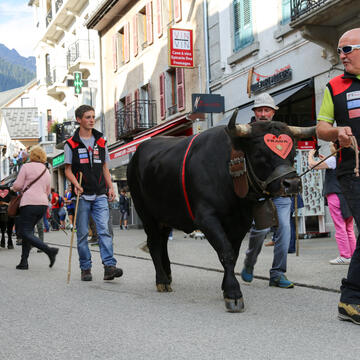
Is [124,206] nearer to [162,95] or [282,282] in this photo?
[162,95]

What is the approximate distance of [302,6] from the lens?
14.4m

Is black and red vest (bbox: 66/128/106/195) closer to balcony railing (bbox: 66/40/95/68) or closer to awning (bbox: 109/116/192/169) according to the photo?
awning (bbox: 109/116/192/169)

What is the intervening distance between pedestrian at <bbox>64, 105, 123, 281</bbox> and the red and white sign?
13.0 metres

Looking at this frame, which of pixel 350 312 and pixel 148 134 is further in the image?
pixel 148 134

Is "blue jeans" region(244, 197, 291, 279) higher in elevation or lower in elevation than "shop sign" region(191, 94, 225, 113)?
lower

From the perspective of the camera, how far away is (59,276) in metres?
8.08

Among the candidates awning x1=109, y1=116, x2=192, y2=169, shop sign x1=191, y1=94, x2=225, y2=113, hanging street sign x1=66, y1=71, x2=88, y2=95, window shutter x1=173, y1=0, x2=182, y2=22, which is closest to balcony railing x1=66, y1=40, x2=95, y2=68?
hanging street sign x1=66, y1=71, x2=88, y2=95

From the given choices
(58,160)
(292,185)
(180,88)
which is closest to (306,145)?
(292,185)

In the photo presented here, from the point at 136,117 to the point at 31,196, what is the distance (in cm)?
1611

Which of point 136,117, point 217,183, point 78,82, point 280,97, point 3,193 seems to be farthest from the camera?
point 78,82

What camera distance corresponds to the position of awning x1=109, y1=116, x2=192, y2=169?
2138 centimetres

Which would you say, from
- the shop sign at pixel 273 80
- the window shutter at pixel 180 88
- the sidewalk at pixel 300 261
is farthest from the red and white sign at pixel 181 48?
the sidewalk at pixel 300 261

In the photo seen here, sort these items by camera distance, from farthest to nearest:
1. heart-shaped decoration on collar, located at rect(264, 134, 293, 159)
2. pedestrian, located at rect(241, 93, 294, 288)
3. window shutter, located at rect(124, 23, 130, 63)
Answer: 1. window shutter, located at rect(124, 23, 130, 63)
2. pedestrian, located at rect(241, 93, 294, 288)
3. heart-shaped decoration on collar, located at rect(264, 134, 293, 159)

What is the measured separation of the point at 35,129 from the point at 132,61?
3152 centimetres
